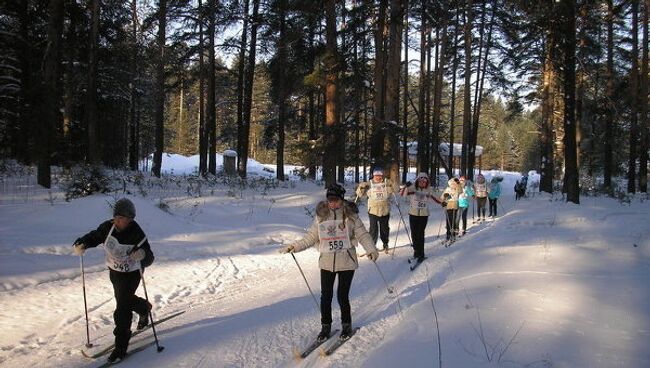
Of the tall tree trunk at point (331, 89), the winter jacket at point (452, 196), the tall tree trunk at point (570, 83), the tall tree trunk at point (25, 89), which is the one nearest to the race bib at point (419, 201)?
the winter jacket at point (452, 196)

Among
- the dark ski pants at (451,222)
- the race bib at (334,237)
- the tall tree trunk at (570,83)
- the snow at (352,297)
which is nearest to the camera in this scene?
the snow at (352,297)

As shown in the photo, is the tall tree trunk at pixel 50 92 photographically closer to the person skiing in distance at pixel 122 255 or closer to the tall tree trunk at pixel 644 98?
the person skiing in distance at pixel 122 255

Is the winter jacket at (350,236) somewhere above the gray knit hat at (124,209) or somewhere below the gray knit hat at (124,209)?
below

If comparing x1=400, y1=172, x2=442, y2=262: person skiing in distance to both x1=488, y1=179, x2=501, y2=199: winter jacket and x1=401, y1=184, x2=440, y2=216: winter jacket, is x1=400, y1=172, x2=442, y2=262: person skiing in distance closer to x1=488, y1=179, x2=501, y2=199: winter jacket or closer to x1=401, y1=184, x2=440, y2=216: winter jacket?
x1=401, y1=184, x2=440, y2=216: winter jacket

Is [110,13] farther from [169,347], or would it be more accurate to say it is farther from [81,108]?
[169,347]

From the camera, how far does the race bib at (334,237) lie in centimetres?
561

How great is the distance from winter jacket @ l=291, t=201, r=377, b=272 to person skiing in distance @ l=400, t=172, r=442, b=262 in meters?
4.66

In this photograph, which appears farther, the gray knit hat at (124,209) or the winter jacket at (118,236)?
the winter jacket at (118,236)

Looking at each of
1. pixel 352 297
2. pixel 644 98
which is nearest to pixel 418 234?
pixel 352 297

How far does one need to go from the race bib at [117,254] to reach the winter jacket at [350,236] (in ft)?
6.36

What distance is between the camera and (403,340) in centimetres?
503

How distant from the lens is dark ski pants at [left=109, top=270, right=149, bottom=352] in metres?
5.22

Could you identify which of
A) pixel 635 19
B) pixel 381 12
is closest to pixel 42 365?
pixel 381 12

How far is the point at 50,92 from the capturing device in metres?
14.1
